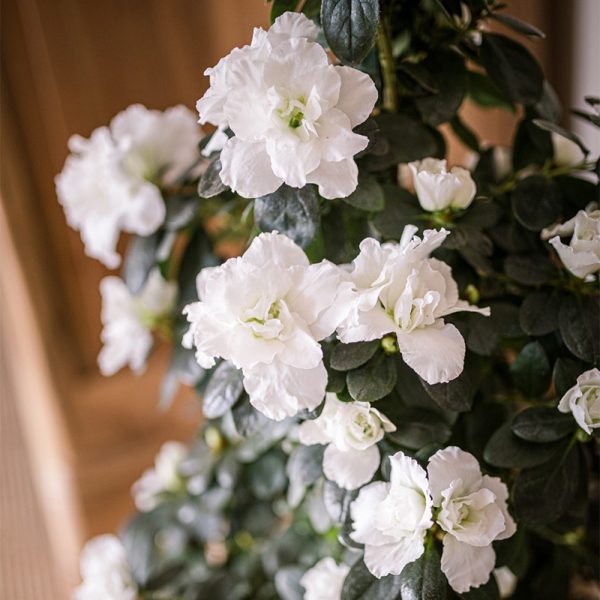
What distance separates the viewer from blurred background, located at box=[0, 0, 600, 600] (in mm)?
1581

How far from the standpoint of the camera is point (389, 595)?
72 cm

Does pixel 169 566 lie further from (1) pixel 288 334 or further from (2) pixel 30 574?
(2) pixel 30 574

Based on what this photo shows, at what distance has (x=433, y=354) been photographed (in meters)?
0.65

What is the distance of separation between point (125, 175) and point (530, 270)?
52 centimetres

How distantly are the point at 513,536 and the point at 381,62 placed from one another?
20.2 inches

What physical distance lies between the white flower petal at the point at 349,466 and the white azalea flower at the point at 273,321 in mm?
90

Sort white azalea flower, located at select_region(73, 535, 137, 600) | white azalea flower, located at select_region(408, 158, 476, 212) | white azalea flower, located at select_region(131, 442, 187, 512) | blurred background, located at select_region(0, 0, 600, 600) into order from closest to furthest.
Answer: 1. white azalea flower, located at select_region(408, 158, 476, 212)
2. white azalea flower, located at select_region(73, 535, 137, 600)
3. white azalea flower, located at select_region(131, 442, 187, 512)
4. blurred background, located at select_region(0, 0, 600, 600)

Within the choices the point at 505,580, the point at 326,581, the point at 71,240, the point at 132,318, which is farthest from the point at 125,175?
the point at 71,240

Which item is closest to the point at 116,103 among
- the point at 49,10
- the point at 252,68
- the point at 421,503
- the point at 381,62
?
the point at 49,10

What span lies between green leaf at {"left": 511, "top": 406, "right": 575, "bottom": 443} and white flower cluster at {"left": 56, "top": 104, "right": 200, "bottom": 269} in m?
0.51

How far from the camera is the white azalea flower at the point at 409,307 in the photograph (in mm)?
644

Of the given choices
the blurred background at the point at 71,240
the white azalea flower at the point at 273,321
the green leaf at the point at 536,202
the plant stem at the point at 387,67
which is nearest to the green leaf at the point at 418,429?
the white azalea flower at the point at 273,321

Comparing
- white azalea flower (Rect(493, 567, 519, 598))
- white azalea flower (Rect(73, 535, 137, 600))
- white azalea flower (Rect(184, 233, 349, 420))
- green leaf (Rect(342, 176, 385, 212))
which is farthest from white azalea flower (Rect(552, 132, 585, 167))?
white azalea flower (Rect(73, 535, 137, 600))

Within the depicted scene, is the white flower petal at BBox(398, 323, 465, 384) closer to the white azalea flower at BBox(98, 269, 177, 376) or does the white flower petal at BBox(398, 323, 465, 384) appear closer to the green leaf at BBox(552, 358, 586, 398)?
the green leaf at BBox(552, 358, 586, 398)
